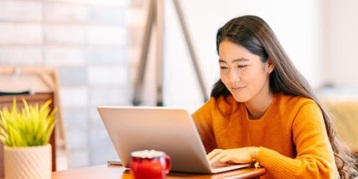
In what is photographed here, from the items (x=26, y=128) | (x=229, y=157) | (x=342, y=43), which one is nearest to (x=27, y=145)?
(x=26, y=128)

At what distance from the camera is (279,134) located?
1.75 m

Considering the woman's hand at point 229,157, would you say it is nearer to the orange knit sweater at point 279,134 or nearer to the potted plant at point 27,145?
the orange knit sweater at point 279,134

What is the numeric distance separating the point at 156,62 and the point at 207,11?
23.8 inches

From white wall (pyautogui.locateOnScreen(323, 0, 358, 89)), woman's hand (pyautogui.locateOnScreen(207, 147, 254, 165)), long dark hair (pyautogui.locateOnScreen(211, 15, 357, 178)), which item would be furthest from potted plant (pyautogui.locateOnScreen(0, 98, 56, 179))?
white wall (pyautogui.locateOnScreen(323, 0, 358, 89))

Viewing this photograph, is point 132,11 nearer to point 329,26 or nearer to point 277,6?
point 277,6

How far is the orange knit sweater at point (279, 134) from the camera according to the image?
4.96ft

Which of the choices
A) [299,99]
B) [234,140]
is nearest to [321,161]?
[299,99]

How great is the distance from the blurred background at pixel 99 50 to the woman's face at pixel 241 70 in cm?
113

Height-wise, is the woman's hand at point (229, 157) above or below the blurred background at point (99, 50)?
below

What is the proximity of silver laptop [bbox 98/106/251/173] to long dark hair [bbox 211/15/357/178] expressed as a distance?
1.24ft

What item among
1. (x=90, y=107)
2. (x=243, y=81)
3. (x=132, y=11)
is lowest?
(x=90, y=107)

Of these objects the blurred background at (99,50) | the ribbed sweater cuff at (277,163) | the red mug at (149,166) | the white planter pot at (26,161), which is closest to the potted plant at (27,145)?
the white planter pot at (26,161)

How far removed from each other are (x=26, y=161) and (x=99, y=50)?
1684 mm

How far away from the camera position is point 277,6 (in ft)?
12.4
